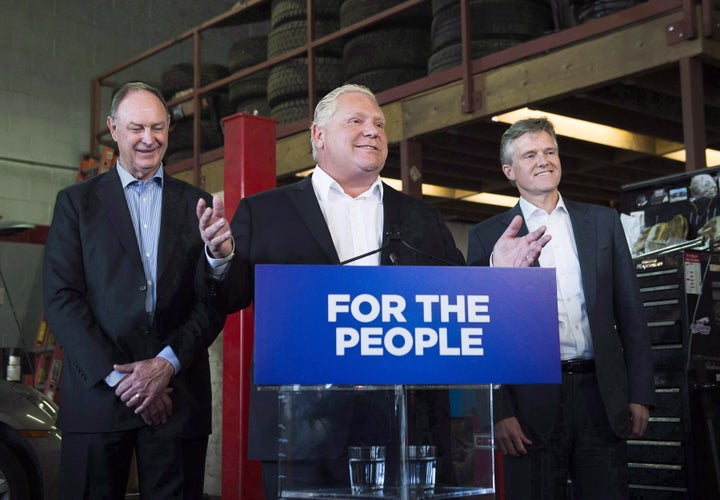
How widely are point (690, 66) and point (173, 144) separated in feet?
17.7

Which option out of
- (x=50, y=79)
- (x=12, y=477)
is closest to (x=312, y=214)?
(x=12, y=477)

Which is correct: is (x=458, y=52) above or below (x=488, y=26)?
below

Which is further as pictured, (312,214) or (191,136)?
(191,136)

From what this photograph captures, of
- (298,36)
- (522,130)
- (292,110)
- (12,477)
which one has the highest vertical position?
(298,36)

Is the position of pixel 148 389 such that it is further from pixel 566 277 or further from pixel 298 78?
pixel 298 78

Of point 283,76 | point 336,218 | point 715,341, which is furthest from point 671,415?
point 283,76

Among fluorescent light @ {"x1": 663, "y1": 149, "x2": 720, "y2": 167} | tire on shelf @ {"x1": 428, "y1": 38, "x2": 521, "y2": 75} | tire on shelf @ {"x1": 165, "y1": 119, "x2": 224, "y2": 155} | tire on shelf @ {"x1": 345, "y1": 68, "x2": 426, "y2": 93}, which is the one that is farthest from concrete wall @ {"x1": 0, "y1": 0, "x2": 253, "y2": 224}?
fluorescent light @ {"x1": 663, "y1": 149, "x2": 720, "y2": 167}

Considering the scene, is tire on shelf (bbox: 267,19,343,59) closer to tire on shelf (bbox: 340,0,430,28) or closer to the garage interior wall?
tire on shelf (bbox: 340,0,430,28)

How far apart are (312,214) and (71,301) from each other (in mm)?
633

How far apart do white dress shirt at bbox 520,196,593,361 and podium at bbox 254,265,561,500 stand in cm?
90

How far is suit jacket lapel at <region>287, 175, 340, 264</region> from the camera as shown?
86.4 inches

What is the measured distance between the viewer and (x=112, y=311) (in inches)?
92.5

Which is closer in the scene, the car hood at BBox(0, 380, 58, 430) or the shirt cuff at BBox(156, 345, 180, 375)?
the shirt cuff at BBox(156, 345, 180, 375)

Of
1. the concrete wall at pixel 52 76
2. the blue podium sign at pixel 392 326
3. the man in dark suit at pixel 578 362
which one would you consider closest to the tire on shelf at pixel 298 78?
the concrete wall at pixel 52 76
